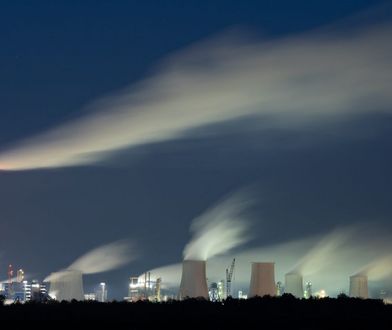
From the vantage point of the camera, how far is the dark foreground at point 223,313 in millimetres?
52050

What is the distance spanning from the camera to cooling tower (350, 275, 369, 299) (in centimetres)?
8969

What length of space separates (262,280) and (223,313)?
19.7m

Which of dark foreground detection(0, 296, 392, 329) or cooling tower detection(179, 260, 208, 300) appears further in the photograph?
cooling tower detection(179, 260, 208, 300)

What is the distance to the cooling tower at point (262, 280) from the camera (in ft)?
256

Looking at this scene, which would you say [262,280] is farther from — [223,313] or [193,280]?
[223,313]

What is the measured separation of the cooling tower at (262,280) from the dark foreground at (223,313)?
5293mm

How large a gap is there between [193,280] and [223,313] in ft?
49.0

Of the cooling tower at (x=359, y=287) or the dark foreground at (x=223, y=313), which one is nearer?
the dark foreground at (x=223, y=313)

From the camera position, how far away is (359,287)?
89812 millimetres

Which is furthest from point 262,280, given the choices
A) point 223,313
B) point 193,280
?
point 223,313

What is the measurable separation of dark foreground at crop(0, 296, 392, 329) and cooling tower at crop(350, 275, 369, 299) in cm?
1634

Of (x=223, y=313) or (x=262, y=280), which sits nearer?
(x=223, y=313)

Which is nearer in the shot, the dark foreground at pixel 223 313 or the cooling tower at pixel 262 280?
the dark foreground at pixel 223 313

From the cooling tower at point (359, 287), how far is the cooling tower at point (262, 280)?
13420 mm
